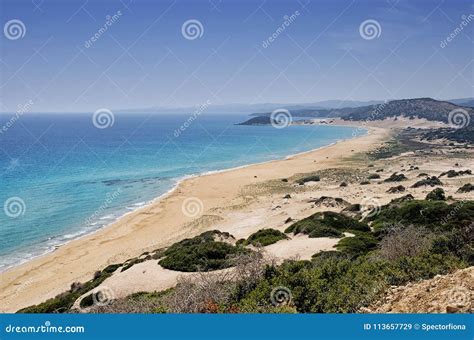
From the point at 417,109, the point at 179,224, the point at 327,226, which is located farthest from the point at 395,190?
the point at 417,109

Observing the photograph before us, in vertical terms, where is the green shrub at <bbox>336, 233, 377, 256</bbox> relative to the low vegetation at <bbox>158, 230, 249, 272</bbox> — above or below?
below

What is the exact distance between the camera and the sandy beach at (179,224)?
802 inches

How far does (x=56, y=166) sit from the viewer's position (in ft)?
206

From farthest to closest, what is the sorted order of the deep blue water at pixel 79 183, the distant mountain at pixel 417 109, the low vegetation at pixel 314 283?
1. the distant mountain at pixel 417 109
2. the deep blue water at pixel 79 183
3. the low vegetation at pixel 314 283

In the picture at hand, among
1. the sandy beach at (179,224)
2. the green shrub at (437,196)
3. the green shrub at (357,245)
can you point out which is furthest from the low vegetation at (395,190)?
the green shrub at (357,245)

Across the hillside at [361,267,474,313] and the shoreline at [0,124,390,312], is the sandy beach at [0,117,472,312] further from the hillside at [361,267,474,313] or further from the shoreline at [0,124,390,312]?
the hillside at [361,267,474,313]

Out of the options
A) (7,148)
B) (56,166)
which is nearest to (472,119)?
(56,166)

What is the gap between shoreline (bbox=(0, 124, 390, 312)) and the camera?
20.3 metres

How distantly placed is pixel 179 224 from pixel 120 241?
4776 millimetres

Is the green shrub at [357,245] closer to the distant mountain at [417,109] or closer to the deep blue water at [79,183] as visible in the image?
the deep blue water at [79,183]

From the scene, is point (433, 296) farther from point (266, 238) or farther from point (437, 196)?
point (437, 196)

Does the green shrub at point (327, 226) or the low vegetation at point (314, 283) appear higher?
the green shrub at point (327, 226)

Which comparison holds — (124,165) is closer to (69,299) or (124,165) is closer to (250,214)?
(250,214)

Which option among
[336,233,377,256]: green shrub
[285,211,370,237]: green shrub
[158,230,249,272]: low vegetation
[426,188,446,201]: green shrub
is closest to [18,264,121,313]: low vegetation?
[158,230,249,272]: low vegetation
